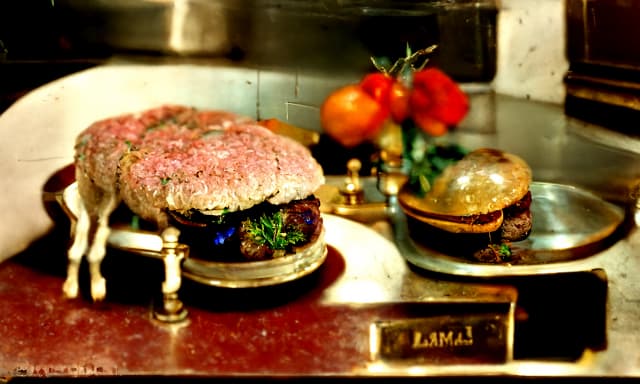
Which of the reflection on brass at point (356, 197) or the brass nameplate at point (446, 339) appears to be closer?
the brass nameplate at point (446, 339)

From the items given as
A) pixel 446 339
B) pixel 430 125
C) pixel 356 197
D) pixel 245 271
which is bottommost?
pixel 446 339

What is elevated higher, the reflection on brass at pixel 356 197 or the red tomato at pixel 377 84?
the red tomato at pixel 377 84

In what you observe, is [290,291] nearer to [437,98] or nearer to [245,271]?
[245,271]

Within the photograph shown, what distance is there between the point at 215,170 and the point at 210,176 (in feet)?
0.04

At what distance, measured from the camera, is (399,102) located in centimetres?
100

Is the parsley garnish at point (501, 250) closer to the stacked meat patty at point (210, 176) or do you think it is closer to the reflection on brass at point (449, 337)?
the reflection on brass at point (449, 337)

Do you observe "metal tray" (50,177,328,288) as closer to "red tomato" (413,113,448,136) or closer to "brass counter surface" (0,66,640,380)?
"brass counter surface" (0,66,640,380)

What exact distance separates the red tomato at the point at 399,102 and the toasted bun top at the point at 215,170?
0.15 meters

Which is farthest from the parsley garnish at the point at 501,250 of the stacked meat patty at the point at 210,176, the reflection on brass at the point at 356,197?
the stacked meat patty at the point at 210,176

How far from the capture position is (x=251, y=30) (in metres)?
0.98

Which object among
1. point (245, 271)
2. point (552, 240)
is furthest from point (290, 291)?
point (552, 240)

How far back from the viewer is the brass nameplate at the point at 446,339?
3.05 ft

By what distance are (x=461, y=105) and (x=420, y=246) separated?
0.82 feet
